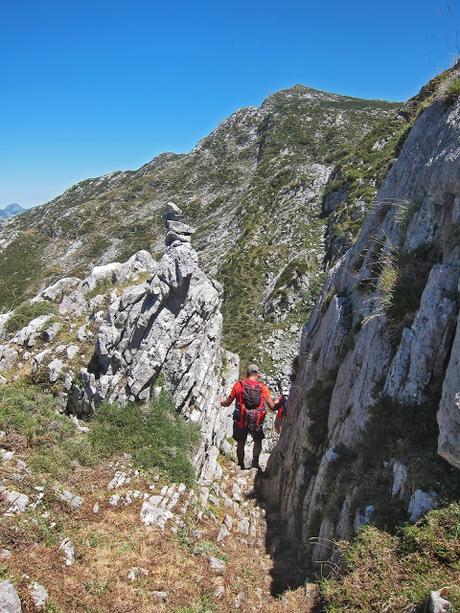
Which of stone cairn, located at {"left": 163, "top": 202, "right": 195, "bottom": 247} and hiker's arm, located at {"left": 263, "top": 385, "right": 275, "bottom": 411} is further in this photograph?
stone cairn, located at {"left": 163, "top": 202, "right": 195, "bottom": 247}

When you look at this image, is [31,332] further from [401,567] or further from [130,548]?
[401,567]

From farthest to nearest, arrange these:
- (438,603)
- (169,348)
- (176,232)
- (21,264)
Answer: (21,264)
(176,232)
(169,348)
(438,603)

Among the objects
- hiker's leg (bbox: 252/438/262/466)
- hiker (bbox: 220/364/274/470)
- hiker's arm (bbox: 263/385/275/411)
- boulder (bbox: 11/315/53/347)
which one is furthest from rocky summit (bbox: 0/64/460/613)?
hiker (bbox: 220/364/274/470)

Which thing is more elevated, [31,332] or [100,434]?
[31,332]

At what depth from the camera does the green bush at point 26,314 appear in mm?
19172

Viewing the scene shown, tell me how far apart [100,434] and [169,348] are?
13.6 feet

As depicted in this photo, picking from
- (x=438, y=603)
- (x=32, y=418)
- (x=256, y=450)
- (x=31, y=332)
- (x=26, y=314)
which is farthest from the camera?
(x=26, y=314)

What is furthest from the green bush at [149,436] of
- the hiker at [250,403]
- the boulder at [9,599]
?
the boulder at [9,599]

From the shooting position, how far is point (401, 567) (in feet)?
20.0

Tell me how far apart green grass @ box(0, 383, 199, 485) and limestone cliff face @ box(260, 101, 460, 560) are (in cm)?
377

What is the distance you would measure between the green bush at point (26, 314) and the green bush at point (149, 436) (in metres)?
7.27

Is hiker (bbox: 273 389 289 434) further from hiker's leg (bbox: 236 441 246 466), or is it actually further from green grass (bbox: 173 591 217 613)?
green grass (bbox: 173 591 217 613)

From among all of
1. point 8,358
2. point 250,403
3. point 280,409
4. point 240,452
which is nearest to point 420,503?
point 250,403

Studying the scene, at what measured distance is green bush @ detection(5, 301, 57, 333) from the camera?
1917cm
